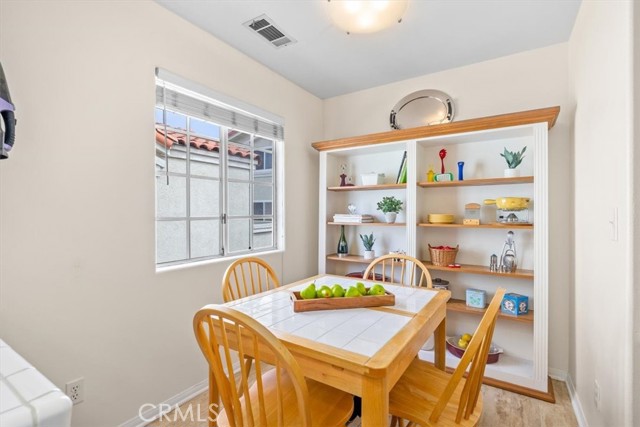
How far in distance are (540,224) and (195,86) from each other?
253cm

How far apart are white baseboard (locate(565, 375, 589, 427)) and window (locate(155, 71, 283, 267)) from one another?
2361 millimetres

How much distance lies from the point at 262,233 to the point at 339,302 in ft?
4.95

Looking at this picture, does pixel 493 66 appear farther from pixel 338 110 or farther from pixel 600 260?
pixel 600 260

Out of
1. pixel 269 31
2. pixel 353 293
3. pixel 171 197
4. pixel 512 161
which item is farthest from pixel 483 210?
pixel 171 197

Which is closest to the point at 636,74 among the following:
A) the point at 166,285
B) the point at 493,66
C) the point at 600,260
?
the point at 600,260

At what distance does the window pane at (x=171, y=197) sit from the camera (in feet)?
6.65

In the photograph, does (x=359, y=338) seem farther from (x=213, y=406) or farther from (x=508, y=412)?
(x=508, y=412)

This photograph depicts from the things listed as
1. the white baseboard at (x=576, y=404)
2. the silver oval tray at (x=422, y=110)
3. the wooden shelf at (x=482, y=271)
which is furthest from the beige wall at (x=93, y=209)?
the white baseboard at (x=576, y=404)

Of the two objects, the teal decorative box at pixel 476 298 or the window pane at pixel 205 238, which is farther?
the teal decorative box at pixel 476 298

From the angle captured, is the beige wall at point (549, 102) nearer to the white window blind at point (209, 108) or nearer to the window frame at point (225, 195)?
the white window blind at point (209, 108)

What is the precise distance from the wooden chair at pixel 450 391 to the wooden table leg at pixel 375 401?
232mm

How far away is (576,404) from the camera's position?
6.16ft

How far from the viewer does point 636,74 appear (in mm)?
1101

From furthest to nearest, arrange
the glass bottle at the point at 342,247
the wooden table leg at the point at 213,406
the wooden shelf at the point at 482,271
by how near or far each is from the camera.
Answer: the glass bottle at the point at 342,247
the wooden shelf at the point at 482,271
the wooden table leg at the point at 213,406
